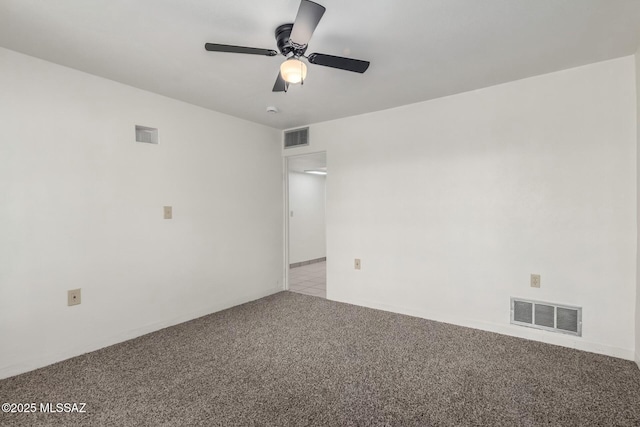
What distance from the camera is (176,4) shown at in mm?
1664

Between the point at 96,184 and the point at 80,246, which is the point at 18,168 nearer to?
the point at 96,184

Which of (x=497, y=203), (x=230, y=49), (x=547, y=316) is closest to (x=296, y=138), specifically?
(x=230, y=49)

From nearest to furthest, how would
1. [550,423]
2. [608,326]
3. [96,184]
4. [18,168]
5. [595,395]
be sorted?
1. [550,423]
2. [595,395]
3. [18,168]
4. [608,326]
5. [96,184]

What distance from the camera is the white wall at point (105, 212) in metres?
2.20

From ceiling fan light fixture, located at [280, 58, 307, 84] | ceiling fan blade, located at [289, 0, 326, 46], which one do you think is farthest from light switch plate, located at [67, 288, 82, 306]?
ceiling fan blade, located at [289, 0, 326, 46]

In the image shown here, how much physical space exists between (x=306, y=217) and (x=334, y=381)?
15.8 feet

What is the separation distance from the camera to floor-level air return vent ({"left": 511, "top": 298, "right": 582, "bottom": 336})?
8.29 ft

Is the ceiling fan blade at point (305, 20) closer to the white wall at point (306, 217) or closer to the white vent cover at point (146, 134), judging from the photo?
the white vent cover at point (146, 134)

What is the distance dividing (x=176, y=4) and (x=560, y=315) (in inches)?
141

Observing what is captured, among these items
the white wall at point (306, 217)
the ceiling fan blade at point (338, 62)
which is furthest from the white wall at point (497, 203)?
the white wall at point (306, 217)

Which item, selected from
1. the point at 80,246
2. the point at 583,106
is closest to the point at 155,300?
the point at 80,246

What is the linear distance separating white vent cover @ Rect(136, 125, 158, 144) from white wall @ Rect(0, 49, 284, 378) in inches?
2.5

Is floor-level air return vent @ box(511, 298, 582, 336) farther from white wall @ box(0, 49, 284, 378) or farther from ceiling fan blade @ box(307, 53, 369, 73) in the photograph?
white wall @ box(0, 49, 284, 378)

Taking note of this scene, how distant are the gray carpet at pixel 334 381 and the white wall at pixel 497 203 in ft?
1.42
